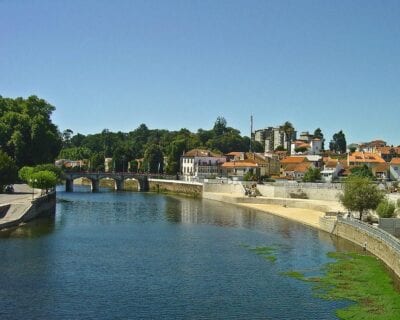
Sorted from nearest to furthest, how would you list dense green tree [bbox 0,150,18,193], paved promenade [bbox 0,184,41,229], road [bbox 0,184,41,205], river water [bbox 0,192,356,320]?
1. river water [bbox 0,192,356,320]
2. paved promenade [bbox 0,184,41,229]
3. road [bbox 0,184,41,205]
4. dense green tree [bbox 0,150,18,193]

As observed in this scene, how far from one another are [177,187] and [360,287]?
83.1 m

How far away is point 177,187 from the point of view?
113 meters

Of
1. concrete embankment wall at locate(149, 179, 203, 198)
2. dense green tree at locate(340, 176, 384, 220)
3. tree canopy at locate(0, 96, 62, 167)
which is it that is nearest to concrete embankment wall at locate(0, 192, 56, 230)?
tree canopy at locate(0, 96, 62, 167)

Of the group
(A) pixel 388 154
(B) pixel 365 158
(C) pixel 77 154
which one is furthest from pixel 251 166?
(C) pixel 77 154

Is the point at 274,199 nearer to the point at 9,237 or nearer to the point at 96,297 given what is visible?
the point at 9,237

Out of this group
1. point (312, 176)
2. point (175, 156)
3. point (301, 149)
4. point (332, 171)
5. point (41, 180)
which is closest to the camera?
point (41, 180)

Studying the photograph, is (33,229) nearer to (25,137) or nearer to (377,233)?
(377,233)

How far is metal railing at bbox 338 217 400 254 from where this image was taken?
3536cm

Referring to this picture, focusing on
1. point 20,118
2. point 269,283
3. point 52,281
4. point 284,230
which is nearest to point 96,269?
point 52,281

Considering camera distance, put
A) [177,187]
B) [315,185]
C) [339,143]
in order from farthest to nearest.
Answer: [339,143] < [177,187] < [315,185]

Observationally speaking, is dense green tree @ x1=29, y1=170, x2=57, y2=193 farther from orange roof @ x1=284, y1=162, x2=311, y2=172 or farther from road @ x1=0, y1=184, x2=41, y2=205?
orange roof @ x1=284, y1=162, x2=311, y2=172

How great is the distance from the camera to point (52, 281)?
1235 inches

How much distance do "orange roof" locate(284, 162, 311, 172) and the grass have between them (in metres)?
76.5

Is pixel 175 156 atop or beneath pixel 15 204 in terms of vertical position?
atop
